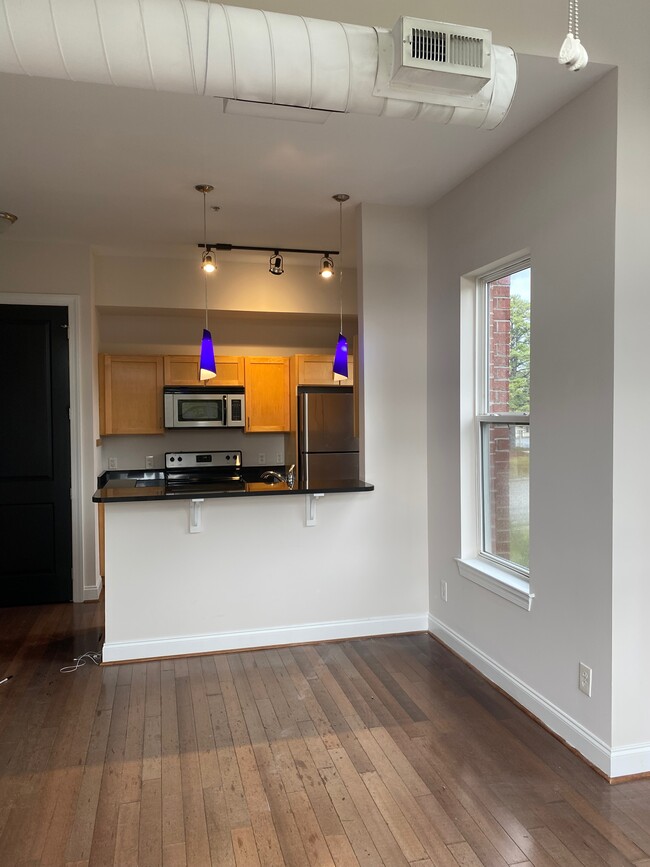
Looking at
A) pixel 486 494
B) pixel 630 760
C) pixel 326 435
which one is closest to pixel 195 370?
pixel 326 435

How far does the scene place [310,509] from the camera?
3824mm

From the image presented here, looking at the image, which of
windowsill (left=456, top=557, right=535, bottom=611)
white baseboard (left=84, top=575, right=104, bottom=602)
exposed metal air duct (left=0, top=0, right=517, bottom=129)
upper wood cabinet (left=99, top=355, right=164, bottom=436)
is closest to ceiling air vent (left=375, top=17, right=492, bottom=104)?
exposed metal air duct (left=0, top=0, right=517, bottom=129)

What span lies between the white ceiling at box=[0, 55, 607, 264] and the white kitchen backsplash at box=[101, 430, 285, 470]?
207 cm

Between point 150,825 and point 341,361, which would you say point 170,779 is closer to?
point 150,825

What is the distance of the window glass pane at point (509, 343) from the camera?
123 inches

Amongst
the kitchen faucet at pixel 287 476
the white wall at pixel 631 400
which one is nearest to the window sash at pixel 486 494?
the white wall at pixel 631 400

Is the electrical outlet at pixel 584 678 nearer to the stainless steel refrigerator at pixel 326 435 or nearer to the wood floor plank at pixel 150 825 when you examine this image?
the wood floor plank at pixel 150 825

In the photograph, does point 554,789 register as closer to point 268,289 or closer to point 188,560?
point 188,560

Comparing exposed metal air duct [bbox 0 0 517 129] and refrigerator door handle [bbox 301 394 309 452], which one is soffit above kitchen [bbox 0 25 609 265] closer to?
exposed metal air duct [bbox 0 0 517 129]

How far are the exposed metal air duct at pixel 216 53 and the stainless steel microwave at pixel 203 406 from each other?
152 inches

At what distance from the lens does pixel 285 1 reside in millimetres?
2209

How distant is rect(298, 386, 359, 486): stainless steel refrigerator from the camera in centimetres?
541

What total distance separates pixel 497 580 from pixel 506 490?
0.48 metres

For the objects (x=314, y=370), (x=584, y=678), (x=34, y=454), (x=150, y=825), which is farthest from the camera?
(x=314, y=370)
